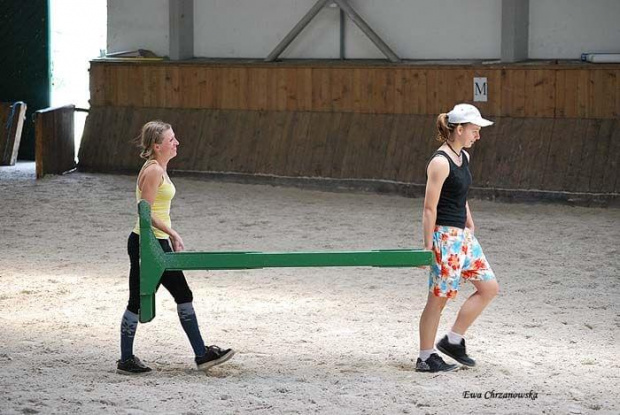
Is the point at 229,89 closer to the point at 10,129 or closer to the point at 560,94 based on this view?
the point at 10,129

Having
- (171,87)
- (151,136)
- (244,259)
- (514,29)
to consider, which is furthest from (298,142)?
(244,259)

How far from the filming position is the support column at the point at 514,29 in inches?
506

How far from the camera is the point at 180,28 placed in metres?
15.1

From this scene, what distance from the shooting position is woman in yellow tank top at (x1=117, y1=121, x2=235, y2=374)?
5.80 metres

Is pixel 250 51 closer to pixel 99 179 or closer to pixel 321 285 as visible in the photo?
pixel 99 179

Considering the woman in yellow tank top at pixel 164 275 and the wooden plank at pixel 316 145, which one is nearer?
the woman in yellow tank top at pixel 164 275

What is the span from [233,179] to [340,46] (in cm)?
213

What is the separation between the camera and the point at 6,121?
16.0 m

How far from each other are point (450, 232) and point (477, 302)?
0.42 metres

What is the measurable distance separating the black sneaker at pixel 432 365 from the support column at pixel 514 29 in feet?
24.9

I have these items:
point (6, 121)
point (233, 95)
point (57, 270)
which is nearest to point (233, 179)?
point (233, 95)

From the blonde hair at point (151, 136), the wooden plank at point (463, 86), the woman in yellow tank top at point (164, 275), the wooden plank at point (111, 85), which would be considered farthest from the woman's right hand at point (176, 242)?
the wooden plank at point (111, 85)

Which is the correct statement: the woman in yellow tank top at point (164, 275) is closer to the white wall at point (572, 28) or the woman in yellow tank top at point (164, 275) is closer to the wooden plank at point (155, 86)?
the white wall at point (572, 28)

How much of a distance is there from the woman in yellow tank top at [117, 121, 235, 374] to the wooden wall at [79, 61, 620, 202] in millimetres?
6989
